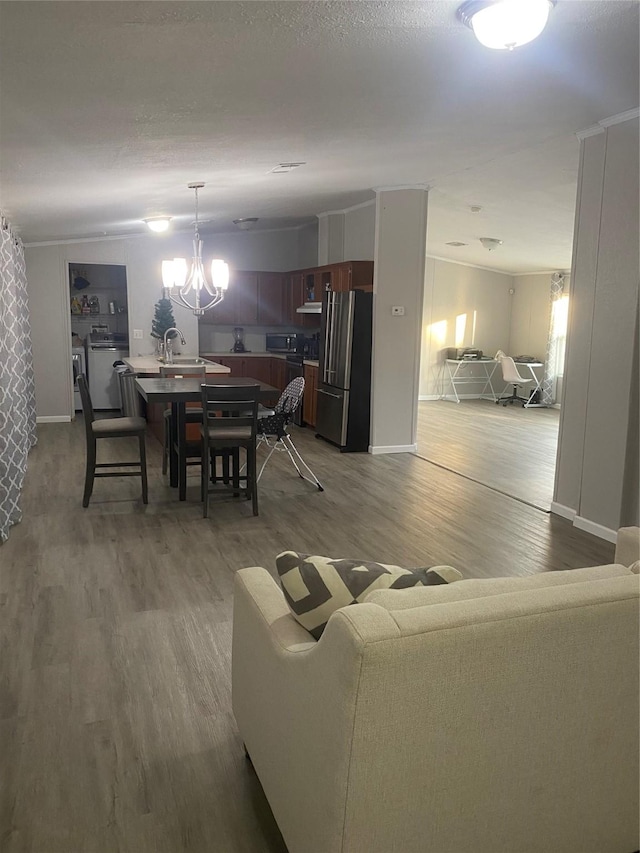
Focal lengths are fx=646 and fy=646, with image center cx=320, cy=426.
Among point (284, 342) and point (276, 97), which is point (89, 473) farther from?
point (284, 342)

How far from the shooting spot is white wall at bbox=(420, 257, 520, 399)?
11.1 metres

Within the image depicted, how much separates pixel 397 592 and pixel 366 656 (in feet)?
0.82

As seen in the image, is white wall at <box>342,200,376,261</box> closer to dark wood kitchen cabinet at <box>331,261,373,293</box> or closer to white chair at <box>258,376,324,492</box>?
dark wood kitchen cabinet at <box>331,261,373,293</box>

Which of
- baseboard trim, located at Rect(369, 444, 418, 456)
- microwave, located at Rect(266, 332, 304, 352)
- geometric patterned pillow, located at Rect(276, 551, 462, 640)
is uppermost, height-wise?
microwave, located at Rect(266, 332, 304, 352)

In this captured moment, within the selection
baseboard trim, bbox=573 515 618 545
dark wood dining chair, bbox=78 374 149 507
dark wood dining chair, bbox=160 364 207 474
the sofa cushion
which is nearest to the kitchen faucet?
dark wood dining chair, bbox=160 364 207 474

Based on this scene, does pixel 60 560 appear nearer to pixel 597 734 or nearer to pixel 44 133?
pixel 44 133

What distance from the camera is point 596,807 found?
1.58 metres

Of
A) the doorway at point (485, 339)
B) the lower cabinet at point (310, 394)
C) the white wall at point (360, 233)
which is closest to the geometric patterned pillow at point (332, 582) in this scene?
the white wall at point (360, 233)

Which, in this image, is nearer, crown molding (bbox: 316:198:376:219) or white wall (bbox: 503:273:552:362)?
crown molding (bbox: 316:198:376:219)

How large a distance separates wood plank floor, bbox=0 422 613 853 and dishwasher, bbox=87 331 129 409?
302 cm

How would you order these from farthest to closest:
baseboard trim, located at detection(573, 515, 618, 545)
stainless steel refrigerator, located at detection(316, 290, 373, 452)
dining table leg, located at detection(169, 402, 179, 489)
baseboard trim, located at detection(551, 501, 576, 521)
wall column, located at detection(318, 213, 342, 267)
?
wall column, located at detection(318, 213, 342, 267) → stainless steel refrigerator, located at detection(316, 290, 373, 452) → dining table leg, located at detection(169, 402, 179, 489) → baseboard trim, located at detection(551, 501, 576, 521) → baseboard trim, located at detection(573, 515, 618, 545)

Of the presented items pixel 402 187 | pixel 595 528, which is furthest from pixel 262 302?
pixel 595 528

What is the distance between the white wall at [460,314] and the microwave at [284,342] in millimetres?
2806

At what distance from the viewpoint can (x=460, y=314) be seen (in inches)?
445
